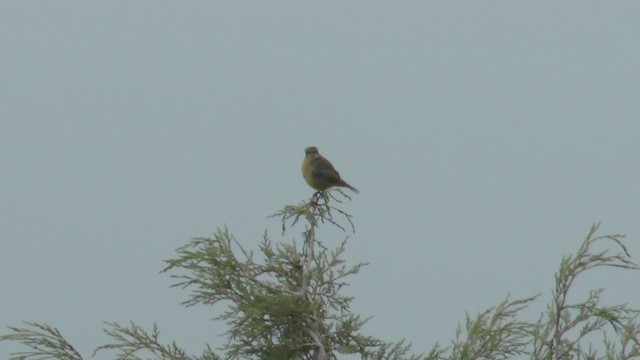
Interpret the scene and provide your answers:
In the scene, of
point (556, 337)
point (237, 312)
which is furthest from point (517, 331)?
point (237, 312)

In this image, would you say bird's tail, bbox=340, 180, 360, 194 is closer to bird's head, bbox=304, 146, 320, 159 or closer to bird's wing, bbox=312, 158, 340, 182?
bird's wing, bbox=312, 158, 340, 182

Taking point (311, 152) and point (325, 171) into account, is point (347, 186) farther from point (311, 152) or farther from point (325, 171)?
point (311, 152)

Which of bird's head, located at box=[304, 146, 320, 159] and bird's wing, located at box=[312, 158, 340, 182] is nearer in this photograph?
bird's wing, located at box=[312, 158, 340, 182]

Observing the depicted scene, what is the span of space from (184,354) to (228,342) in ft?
1.52

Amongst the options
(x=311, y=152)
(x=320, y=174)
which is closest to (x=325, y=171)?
(x=320, y=174)

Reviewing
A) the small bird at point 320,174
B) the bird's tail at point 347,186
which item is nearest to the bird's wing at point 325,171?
the small bird at point 320,174

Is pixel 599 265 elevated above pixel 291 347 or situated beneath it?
elevated above

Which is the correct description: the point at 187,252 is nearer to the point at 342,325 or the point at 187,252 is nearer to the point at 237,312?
the point at 237,312

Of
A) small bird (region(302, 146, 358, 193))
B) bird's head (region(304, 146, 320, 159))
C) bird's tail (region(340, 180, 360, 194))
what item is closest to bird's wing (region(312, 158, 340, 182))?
small bird (region(302, 146, 358, 193))

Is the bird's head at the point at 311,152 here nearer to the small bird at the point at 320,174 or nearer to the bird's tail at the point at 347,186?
the small bird at the point at 320,174

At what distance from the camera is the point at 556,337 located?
11.0 meters

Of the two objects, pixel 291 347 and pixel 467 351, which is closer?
pixel 467 351

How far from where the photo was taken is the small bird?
1384 centimetres

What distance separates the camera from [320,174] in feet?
45.6
